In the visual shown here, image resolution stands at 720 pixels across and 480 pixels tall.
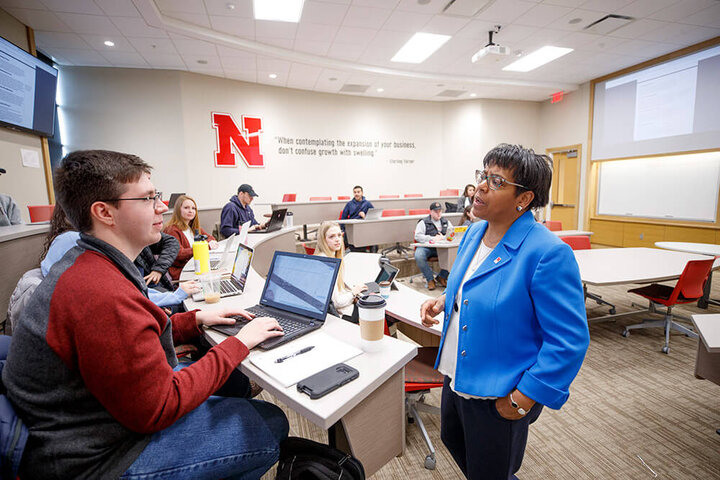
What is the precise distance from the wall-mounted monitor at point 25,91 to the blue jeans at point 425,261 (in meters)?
5.31

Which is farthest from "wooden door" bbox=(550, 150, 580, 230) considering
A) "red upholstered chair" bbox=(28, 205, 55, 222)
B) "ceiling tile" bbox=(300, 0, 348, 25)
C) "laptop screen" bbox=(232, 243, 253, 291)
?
"red upholstered chair" bbox=(28, 205, 55, 222)

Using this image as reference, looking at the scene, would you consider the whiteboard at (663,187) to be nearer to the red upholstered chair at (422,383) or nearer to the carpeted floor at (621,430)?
the carpeted floor at (621,430)

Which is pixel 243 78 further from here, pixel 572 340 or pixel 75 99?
pixel 572 340

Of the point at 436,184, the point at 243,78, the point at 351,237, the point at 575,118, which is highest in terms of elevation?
the point at 243,78

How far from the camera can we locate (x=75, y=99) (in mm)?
6195

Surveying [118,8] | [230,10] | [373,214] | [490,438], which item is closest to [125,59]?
[118,8]

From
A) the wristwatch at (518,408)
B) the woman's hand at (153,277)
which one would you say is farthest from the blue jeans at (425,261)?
the wristwatch at (518,408)

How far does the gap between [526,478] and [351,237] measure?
12.5ft

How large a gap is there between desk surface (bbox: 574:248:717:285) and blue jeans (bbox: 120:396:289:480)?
2571mm

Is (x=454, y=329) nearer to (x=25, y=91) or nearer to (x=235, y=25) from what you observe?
(x=235, y=25)

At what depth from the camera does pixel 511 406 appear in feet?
3.16

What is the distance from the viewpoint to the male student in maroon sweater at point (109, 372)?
0.77 metres

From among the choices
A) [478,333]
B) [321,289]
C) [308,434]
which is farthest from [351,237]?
[478,333]

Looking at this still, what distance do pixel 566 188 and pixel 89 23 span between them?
10227 mm
